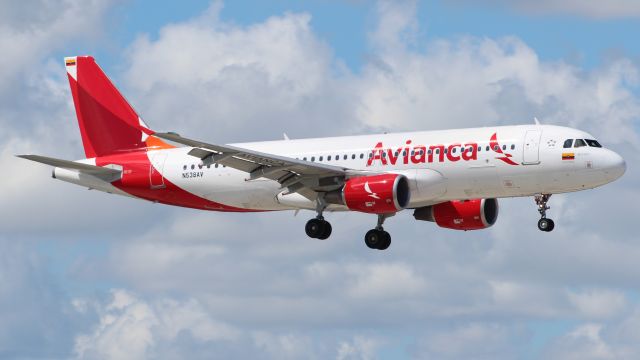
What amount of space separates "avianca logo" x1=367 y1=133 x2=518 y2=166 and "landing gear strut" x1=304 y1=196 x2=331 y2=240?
315 centimetres

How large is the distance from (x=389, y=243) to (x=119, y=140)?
15.1m

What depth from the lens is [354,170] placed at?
7262cm

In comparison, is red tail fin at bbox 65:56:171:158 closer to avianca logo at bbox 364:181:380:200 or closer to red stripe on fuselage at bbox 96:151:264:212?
red stripe on fuselage at bbox 96:151:264:212

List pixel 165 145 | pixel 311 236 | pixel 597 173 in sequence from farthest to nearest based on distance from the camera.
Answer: pixel 165 145 < pixel 311 236 < pixel 597 173

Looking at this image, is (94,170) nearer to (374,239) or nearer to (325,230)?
(325,230)

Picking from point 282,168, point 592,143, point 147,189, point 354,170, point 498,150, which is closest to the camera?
point 498,150

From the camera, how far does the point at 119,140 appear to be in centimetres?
8094

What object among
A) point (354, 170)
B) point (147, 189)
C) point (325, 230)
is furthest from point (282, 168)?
point (147, 189)

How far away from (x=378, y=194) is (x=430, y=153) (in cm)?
320

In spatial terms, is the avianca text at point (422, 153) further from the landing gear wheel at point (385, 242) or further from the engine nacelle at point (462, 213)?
the engine nacelle at point (462, 213)

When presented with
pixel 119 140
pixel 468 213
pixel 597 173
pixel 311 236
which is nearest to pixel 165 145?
pixel 119 140

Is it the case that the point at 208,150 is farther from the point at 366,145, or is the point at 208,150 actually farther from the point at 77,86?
the point at 77,86

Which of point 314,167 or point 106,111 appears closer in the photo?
point 314,167

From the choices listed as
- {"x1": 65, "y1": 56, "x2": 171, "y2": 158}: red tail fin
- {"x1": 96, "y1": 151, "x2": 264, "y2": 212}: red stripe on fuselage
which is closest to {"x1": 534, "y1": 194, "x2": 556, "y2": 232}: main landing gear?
{"x1": 96, "y1": 151, "x2": 264, "y2": 212}: red stripe on fuselage
